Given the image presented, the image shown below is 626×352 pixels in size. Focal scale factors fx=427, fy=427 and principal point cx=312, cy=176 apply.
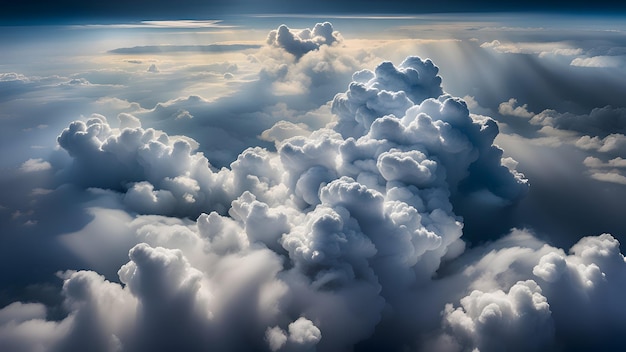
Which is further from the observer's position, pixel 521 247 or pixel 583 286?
pixel 521 247

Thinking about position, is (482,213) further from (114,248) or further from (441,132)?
(114,248)

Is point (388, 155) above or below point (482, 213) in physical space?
above

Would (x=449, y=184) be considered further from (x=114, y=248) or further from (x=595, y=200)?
(x=595, y=200)

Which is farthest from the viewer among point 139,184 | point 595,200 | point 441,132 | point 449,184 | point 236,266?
point 595,200

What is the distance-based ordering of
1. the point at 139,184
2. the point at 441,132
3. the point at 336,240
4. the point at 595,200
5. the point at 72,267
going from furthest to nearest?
the point at 595,200 < the point at 139,184 < the point at 72,267 < the point at 441,132 < the point at 336,240

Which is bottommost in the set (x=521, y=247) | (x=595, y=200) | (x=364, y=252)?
(x=595, y=200)

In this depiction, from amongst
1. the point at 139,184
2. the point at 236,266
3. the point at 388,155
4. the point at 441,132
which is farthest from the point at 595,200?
the point at 139,184

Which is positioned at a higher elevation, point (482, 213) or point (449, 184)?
point (449, 184)

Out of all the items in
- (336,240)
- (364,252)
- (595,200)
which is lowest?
(595,200)

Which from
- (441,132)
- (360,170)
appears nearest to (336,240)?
(360,170)
